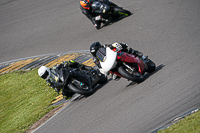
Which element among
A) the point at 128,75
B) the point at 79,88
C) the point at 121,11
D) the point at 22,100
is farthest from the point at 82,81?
the point at 121,11

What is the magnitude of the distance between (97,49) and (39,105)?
12.1 ft

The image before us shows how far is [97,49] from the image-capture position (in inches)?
393

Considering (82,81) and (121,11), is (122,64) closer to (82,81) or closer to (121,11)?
(82,81)

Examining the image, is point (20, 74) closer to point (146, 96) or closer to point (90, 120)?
point (90, 120)

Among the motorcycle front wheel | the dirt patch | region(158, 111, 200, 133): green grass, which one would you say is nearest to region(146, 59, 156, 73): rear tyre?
the motorcycle front wheel

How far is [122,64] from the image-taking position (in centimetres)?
941

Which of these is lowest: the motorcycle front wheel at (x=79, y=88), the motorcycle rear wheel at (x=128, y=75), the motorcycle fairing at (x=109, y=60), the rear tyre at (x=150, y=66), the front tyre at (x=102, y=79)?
the front tyre at (x=102, y=79)

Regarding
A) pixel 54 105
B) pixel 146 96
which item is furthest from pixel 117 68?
pixel 54 105

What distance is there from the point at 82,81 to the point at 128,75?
7.53 feet

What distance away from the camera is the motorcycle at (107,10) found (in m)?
15.4

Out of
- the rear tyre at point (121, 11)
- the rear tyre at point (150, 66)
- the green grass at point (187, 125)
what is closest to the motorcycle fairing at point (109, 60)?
the rear tyre at point (150, 66)

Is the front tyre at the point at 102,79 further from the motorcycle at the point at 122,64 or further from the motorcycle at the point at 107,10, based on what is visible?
the motorcycle at the point at 107,10

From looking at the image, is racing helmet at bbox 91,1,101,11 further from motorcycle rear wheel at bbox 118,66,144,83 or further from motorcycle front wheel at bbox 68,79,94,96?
motorcycle rear wheel at bbox 118,66,144,83

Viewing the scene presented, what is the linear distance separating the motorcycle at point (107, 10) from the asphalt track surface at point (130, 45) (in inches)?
17.9
